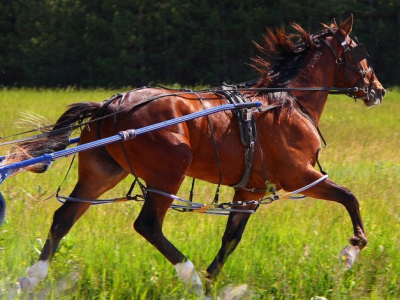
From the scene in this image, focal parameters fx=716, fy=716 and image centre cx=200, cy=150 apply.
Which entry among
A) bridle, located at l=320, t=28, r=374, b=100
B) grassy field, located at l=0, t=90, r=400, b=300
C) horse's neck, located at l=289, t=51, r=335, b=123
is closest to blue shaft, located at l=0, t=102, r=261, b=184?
grassy field, located at l=0, t=90, r=400, b=300

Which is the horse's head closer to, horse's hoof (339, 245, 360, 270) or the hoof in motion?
horse's hoof (339, 245, 360, 270)

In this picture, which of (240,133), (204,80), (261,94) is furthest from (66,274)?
(204,80)

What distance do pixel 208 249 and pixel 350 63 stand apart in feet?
6.87

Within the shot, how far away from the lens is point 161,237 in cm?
518

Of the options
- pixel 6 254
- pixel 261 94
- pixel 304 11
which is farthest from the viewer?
pixel 304 11

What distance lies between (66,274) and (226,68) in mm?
26908

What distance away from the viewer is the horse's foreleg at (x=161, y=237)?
5098 millimetres

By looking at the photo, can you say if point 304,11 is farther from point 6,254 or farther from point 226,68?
point 6,254

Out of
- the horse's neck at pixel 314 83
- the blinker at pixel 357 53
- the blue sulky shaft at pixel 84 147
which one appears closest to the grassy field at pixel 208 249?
the blue sulky shaft at pixel 84 147

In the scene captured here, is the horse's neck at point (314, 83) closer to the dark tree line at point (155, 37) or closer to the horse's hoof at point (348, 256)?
the horse's hoof at point (348, 256)

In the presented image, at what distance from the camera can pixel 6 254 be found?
5.58m

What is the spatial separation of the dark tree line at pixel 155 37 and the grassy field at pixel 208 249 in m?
22.9

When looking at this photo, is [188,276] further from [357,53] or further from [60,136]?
[357,53]

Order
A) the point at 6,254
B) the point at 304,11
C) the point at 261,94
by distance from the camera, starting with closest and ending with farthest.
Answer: the point at 6,254
the point at 261,94
the point at 304,11
